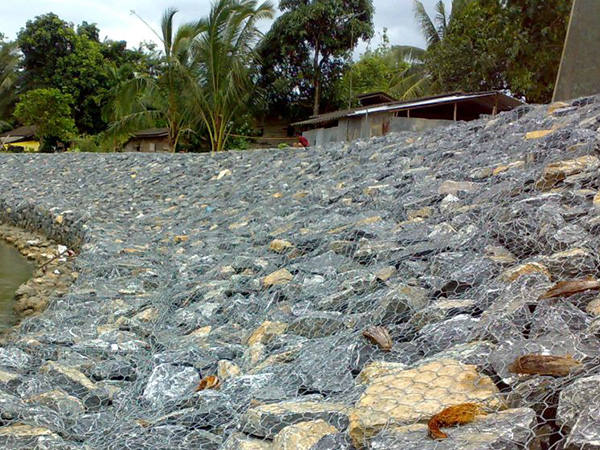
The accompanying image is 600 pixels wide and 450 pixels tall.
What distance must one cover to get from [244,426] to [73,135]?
68.4ft

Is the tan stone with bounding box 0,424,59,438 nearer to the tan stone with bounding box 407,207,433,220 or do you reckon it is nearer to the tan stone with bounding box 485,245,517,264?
the tan stone with bounding box 485,245,517,264

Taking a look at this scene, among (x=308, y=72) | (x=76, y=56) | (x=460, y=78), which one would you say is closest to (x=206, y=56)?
(x=308, y=72)

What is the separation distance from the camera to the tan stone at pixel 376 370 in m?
1.84

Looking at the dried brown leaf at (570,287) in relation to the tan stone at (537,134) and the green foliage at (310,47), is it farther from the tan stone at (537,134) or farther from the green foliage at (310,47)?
the green foliage at (310,47)

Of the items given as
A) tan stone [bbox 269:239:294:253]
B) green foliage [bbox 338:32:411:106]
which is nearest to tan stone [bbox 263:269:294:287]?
tan stone [bbox 269:239:294:253]

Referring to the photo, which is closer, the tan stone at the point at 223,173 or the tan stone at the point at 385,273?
the tan stone at the point at 385,273

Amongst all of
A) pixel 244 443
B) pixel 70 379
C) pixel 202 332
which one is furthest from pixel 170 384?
pixel 244 443

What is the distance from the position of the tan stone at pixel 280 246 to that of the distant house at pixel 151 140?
1625cm

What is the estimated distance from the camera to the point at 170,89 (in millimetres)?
14156

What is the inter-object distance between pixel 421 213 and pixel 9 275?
18.3 ft

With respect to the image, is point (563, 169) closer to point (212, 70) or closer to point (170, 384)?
point (170, 384)

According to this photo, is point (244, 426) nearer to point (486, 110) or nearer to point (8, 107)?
point (486, 110)

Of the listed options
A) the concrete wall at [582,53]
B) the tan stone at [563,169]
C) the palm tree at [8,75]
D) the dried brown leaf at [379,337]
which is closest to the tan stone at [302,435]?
the dried brown leaf at [379,337]

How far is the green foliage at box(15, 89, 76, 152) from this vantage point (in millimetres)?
19969
